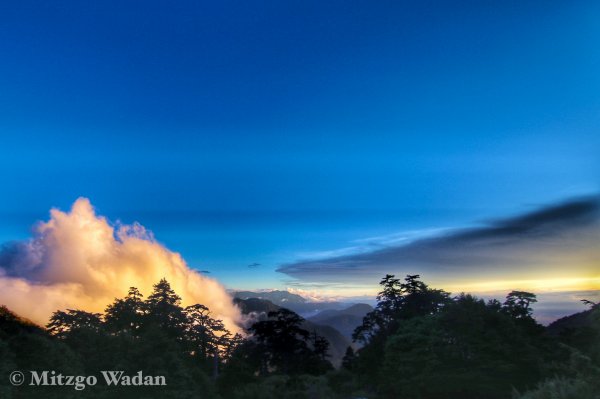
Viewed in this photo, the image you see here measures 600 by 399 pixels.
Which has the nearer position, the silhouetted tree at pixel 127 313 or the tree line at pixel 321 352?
the tree line at pixel 321 352

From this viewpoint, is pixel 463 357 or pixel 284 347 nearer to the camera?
pixel 463 357

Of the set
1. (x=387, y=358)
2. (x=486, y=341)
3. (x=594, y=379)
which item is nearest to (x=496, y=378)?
(x=486, y=341)

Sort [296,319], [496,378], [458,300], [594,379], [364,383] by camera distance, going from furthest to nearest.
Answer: [296,319] < [364,383] < [458,300] < [496,378] < [594,379]

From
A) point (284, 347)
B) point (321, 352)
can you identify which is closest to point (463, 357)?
point (284, 347)

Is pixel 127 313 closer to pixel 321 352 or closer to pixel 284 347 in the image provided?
pixel 284 347

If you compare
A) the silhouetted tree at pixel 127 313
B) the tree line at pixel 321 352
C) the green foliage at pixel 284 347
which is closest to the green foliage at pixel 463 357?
the tree line at pixel 321 352

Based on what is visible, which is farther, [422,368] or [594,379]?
[422,368]

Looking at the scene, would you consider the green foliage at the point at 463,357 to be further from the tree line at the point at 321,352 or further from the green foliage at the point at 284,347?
the green foliage at the point at 284,347

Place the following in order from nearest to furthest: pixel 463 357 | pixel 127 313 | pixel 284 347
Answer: pixel 463 357, pixel 127 313, pixel 284 347

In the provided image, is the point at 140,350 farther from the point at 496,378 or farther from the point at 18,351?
the point at 496,378

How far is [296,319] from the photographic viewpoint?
169 feet

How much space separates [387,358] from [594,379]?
79.8 feet

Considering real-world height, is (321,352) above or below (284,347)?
below

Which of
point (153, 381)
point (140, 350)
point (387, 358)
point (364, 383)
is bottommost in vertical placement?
point (364, 383)
